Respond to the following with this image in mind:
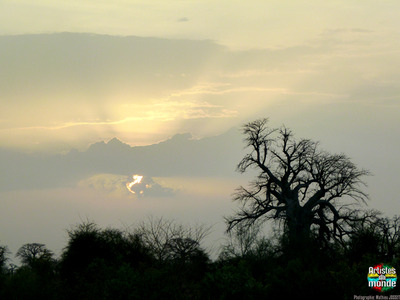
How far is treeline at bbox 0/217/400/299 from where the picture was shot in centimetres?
2247

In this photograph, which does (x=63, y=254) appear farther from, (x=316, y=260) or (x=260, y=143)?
(x=260, y=143)

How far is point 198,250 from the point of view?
42.5 m

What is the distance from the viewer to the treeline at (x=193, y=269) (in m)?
22.5

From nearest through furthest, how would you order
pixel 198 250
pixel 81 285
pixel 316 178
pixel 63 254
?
1. pixel 81 285
2. pixel 63 254
3. pixel 198 250
4. pixel 316 178

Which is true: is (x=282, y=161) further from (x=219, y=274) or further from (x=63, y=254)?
(x=219, y=274)

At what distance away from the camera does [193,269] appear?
38.0 m

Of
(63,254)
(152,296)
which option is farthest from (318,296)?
(63,254)

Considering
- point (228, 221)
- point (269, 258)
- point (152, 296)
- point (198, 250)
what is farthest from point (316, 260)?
point (152, 296)

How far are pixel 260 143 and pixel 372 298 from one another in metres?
26.1

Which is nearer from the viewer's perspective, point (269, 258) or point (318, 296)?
point (318, 296)

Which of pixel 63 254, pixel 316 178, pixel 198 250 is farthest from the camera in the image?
pixel 316 178

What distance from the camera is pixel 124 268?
22531 mm

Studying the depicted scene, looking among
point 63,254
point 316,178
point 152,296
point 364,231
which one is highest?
point 316,178

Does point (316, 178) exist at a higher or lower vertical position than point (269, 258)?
higher
